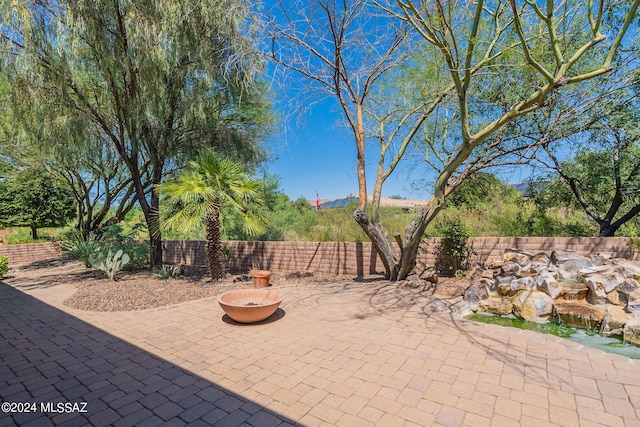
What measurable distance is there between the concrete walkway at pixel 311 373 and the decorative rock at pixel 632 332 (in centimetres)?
66

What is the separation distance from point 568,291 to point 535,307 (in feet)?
2.08

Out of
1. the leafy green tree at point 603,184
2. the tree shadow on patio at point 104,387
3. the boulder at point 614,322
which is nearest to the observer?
the tree shadow on patio at point 104,387

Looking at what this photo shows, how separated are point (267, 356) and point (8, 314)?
505cm

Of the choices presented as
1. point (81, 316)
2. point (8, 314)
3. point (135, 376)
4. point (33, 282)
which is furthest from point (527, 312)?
point (33, 282)

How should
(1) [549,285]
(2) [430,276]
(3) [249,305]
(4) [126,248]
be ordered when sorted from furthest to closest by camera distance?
(4) [126,248] < (2) [430,276] < (1) [549,285] < (3) [249,305]

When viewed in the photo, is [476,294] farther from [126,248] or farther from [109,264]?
[126,248]

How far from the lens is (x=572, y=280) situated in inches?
194

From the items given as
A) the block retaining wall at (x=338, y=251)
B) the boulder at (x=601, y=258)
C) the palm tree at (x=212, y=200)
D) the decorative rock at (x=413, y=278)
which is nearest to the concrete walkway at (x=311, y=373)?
the decorative rock at (x=413, y=278)

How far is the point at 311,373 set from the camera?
2.96 metres

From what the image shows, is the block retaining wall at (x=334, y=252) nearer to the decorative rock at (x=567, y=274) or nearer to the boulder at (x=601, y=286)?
the decorative rock at (x=567, y=274)

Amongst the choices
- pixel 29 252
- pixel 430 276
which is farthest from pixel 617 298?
pixel 29 252

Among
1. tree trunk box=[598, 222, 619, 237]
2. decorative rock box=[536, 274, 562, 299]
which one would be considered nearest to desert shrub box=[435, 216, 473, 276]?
decorative rock box=[536, 274, 562, 299]

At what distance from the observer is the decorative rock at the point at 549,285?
4621 mm

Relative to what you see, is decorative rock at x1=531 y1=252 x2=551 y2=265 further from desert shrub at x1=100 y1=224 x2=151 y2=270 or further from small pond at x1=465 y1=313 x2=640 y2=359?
desert shrub at x1=100 y1=224 x2=151 y2=270
